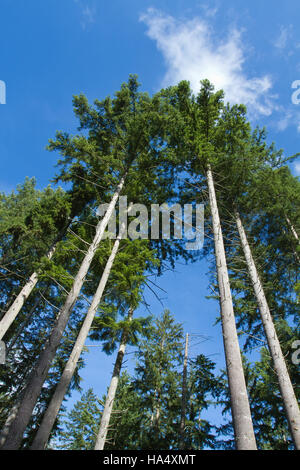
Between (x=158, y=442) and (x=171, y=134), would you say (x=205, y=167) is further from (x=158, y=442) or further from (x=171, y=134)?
(x=158, y=442)

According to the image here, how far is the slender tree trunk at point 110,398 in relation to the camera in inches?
260

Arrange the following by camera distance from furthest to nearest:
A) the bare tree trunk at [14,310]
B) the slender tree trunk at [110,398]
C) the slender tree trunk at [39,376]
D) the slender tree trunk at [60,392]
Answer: the bare tree trunk at [14,310] → the slender tree trunk at [110,398] → the slender tree trunk at [39,376] → the slender tree trunk at [60,392]

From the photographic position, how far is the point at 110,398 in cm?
730

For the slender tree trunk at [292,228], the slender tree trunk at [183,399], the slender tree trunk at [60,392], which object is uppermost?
the slender tree trunk at [292,228]

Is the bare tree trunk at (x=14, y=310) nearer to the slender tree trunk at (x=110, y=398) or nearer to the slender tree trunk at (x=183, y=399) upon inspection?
the slender tree trunk at (x=110, y=398)

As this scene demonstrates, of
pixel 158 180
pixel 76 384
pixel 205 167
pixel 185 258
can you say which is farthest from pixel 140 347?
pixel 205 167

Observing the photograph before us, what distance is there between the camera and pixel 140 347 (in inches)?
552

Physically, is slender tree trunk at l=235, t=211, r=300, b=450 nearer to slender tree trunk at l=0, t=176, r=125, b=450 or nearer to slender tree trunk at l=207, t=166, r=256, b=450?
slender tree trunk at l=207, t=166, r=256, b=450

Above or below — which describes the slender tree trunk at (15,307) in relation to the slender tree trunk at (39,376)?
above

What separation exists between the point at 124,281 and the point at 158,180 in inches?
204

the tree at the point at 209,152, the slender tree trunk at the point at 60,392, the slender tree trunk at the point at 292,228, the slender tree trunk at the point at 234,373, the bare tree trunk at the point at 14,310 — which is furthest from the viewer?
the slender tree trunk at the point at 292,228

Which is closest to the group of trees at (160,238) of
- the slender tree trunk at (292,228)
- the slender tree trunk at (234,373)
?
the slender tree trunk at (292,228)

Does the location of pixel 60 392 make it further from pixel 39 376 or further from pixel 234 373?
pixel 234 373

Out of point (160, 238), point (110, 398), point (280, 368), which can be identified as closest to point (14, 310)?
point (110, 398)
